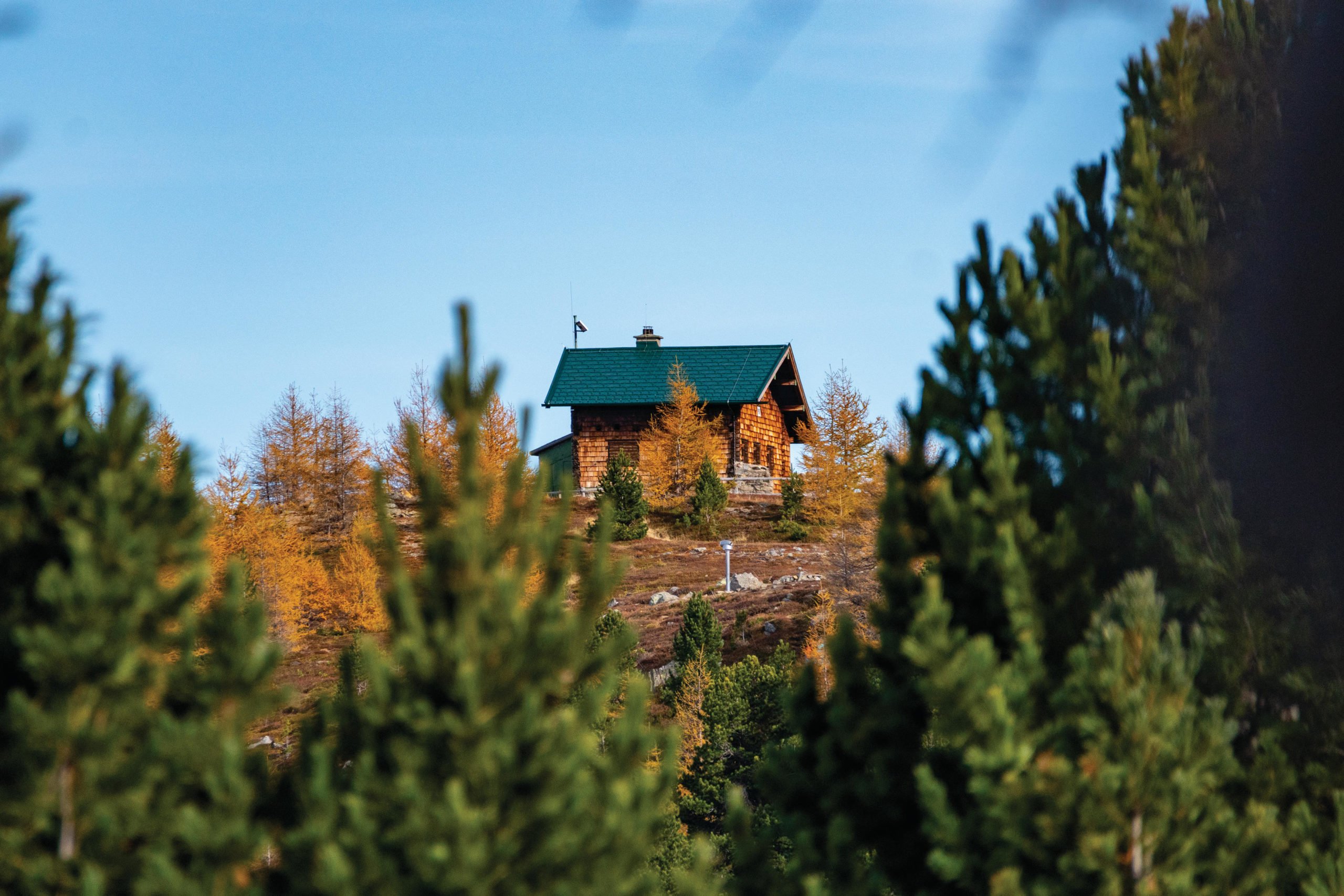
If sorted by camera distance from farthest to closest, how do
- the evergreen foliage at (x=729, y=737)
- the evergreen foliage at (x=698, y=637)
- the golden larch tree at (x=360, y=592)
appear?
the golden larch tree at (x=360, y=592) < the evergreen foliage at (x=698, y=637) < the evergreen foliage at (x=729, y=737)

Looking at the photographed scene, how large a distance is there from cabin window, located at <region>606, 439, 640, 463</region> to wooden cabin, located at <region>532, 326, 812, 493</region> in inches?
1.7

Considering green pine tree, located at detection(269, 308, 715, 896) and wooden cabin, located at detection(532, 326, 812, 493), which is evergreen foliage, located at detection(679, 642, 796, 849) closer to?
green pine tree, located at detection(269, 308, 715, 896)

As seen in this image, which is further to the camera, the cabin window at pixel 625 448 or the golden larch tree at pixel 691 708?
the cabin window at pixel 625 448

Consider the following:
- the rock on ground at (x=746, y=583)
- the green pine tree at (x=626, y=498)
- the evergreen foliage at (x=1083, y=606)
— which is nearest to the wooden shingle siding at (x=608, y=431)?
the green pine tree at (x=626, y=498)

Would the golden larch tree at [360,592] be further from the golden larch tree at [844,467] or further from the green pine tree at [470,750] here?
the green pine tree at [470,750]

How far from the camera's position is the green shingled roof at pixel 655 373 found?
66000 mm

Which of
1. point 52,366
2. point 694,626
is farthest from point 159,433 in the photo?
point 52,366

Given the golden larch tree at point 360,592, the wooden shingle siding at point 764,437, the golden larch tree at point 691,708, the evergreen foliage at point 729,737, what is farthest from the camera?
the wooden shingle siding at point 764,437

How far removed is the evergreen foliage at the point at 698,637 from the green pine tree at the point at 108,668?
2573 cm

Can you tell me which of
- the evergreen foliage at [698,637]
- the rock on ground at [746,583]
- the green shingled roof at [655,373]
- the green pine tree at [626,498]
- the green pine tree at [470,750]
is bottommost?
the evergreen foliage at [698,637]

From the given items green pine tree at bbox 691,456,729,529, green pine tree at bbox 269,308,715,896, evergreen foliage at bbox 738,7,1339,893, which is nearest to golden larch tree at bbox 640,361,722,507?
green pine tree at bbox 691,456,729,529

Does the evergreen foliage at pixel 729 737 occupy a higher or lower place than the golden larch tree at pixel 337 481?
lower

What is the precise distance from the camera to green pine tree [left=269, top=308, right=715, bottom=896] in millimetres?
5281

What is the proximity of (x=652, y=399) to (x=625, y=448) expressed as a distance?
3344mm
